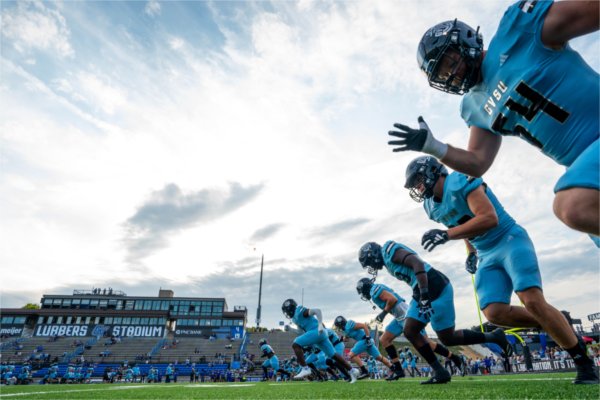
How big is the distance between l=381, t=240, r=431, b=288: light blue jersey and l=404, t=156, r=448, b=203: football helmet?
1.98 meters

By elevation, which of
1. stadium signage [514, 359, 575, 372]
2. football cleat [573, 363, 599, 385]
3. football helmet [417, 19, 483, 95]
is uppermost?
football helmet [417, 19, 483, 95]

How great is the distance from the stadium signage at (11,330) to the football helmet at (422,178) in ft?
223

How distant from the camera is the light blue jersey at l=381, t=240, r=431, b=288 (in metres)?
7.05

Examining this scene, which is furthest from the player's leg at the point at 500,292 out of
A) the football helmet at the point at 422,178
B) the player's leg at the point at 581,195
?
the player's leg at the point at 581,195

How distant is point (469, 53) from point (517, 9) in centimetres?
41

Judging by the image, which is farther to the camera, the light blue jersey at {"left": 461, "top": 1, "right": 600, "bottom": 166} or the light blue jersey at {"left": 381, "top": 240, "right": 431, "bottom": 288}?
the light blue jersey at {"left": 381, "top": 240, "right": 431, "bottom": 288}

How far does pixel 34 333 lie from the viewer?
53.4 metres

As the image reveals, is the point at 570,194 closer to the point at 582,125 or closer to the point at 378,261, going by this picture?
the point at 582,125

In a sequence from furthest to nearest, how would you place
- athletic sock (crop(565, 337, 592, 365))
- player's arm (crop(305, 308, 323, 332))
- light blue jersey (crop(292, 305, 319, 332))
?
light blue jersey (crop(292, 305, 319, 332))
player's arm (crop(305, 308, 323, 332))
athletic sock (crop(565, 337, 592, 365))

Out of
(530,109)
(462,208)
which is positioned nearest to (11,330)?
(462,208)

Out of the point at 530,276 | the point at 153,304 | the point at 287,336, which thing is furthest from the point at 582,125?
the point at 153,304

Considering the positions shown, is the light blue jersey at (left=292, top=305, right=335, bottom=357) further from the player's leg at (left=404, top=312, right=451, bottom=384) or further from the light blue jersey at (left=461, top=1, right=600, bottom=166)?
the light blue jersey at (left=461, top=1, right=600, bottom=166)

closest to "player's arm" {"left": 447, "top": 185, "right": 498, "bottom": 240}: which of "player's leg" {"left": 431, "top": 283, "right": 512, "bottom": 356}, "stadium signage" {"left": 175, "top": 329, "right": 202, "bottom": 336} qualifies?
"player's leg" {"left": 431, "top": 283, "right": 512, "bottom": 356}

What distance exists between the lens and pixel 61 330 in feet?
176
